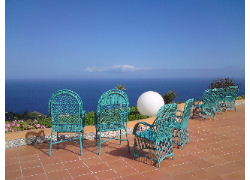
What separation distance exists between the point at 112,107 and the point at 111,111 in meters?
0.08

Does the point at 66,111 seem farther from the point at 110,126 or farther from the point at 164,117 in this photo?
the point at 164,117

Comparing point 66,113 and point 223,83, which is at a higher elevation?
point 223,83

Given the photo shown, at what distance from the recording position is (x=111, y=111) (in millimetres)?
4148

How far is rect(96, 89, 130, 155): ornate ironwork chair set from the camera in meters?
Result: 4.06

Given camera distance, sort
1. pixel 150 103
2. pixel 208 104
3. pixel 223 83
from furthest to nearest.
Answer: pixel 223 83 → pixel 208 104 → pixel 150 103

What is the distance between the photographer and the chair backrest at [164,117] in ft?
11.3

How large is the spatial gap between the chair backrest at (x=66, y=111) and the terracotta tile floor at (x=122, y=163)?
20.5 inches

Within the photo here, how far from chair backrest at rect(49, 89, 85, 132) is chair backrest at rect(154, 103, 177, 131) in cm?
143

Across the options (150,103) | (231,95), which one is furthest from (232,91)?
(150,103)

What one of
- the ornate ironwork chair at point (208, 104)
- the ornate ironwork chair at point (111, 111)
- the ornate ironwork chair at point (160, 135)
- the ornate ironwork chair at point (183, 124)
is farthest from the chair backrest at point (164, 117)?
the ornate ironwork chair at point (208, 104)

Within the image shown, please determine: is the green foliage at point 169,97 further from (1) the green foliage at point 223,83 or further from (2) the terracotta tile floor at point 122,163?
(2) the terracotta tile floor at point 122,163

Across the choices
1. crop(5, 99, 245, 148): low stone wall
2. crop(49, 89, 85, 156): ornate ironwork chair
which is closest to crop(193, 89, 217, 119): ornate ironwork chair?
crop(5, 99, 245, 148): low stone wall
